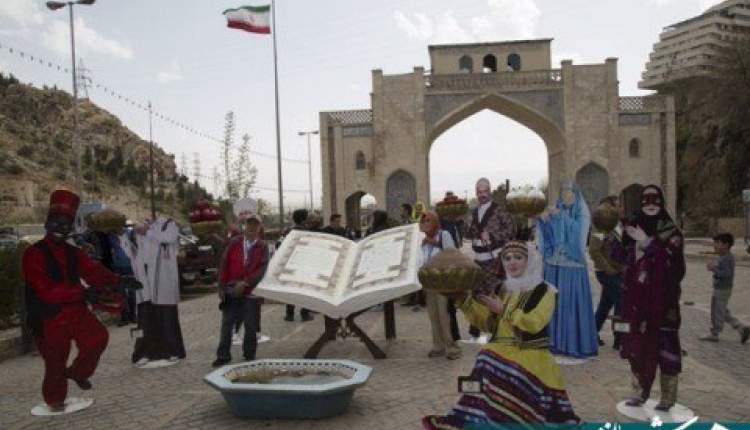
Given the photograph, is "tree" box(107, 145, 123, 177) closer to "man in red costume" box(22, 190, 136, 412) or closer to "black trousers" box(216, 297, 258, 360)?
"black trousers" box(216, 297, 258, 360)

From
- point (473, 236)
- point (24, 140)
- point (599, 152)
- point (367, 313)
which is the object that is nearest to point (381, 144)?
point (599, 152)

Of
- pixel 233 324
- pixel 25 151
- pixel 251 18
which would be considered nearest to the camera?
pixel 233 324

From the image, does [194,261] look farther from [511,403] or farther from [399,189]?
[399,189]

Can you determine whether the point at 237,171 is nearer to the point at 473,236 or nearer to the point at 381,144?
the point at 381,144

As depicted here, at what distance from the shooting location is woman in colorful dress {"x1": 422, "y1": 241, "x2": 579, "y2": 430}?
3.56 metres

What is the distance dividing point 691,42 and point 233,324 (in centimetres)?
5466

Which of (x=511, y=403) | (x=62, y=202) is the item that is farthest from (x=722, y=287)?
(x=62, y=202)

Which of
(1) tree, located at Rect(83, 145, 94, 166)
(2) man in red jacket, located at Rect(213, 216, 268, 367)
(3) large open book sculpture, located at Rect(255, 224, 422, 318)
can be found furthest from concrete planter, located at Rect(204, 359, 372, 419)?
(1) tree, located at Rect(83, 145, 94, 166)

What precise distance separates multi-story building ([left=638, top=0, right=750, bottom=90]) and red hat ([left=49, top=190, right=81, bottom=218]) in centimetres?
4908

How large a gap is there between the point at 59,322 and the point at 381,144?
83.3ft

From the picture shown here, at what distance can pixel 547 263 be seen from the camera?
637 centimetres

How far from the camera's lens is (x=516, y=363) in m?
3.61

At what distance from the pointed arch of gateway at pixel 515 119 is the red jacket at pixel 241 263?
23812mm

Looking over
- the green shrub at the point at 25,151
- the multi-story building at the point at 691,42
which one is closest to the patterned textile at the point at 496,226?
the green shrub at the point at 25,151
